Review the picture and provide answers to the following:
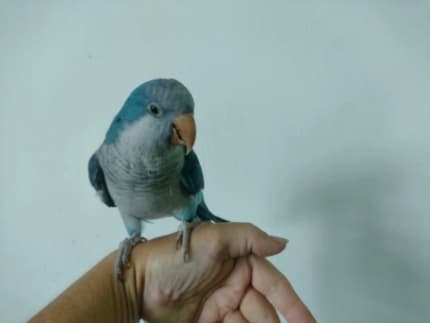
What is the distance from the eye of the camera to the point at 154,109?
0.68m

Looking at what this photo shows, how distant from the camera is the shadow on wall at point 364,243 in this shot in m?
0.95

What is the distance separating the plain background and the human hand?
12.7 inches

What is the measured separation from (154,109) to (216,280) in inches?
13.8

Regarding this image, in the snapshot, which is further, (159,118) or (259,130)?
(259,130)

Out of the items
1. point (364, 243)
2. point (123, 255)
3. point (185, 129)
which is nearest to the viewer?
point (185, 129)

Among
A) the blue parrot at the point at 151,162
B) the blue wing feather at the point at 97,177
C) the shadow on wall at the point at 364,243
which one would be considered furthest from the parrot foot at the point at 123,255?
the shadow on wall at the point at 364,243

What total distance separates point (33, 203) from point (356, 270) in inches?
37.0

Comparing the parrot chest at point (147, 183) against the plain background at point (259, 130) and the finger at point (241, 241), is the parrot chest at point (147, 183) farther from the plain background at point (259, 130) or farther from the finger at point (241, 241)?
the plain background at point (259, 130)

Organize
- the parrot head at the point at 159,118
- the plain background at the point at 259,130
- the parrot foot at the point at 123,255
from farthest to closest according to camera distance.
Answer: the plain background at the point at 259,130 → the parrot foot at the point at 123,255 → the parrot head at the point at 159,118

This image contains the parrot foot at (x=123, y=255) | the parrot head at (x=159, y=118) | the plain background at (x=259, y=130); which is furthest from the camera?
the plain background at (x=259, y=130)

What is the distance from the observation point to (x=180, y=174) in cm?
79

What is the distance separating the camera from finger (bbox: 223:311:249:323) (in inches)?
30.1

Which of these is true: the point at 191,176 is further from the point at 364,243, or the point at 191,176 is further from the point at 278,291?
the point at 364,243

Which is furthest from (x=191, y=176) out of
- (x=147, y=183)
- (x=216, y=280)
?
(x=216, y=280)
